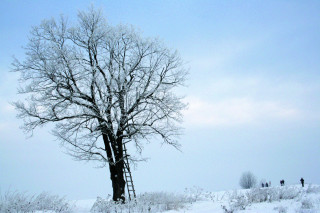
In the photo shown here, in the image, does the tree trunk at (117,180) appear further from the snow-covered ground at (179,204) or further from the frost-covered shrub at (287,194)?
the frost-covered shrub at (287,194)

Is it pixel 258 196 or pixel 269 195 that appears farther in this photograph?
pixel 269 195

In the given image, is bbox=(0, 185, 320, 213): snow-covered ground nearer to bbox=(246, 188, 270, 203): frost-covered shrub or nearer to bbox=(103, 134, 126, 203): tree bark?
bbox=(246, 188, 270, 203): frost-covered shrub

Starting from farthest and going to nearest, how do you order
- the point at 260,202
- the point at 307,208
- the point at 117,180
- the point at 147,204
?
the point at 117,180, the point at 260,202, the point at 147,204, the point at 307,208

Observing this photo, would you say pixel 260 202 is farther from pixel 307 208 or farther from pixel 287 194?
pixel 307 208

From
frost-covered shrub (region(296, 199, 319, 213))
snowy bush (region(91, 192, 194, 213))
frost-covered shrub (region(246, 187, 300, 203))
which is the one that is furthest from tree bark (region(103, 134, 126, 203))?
frost-covered shrub (region(296, 199, 319, 213))

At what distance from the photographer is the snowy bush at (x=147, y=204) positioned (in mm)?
10591

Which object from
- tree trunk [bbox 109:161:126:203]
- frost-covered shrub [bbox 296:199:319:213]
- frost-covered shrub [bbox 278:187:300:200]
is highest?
tree trunk [bbox 109:161:126:203]

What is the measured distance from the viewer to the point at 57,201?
1155cm

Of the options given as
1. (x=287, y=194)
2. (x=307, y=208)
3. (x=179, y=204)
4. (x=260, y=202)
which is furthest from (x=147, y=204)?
(x=287, y=194)

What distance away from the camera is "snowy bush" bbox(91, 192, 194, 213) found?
1059 cm

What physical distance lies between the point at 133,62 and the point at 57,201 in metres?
8.59

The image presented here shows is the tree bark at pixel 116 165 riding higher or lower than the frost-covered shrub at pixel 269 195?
higher

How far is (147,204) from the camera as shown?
10.9 metres

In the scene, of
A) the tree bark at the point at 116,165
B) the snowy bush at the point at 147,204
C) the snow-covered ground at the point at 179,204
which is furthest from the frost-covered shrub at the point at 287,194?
the tree bark at the point at 116,165
